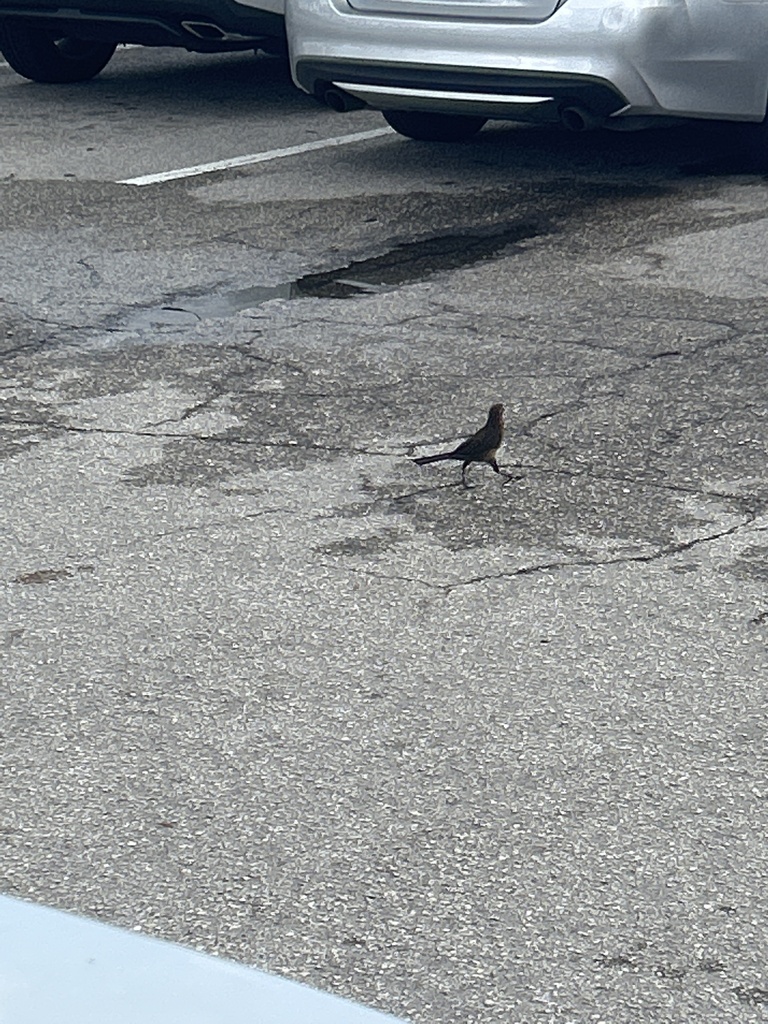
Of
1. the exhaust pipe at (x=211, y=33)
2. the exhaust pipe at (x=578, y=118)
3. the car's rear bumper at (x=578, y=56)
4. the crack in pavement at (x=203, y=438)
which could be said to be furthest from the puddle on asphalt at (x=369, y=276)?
the exhaust pipe at (x=211, y=33)

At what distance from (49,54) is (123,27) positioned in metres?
1.54

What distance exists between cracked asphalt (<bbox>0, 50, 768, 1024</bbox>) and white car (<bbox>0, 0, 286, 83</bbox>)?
1942 mm

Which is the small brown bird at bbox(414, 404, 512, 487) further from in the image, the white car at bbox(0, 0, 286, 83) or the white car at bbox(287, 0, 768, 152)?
the white car at bbox(0, 0, 286, 83)

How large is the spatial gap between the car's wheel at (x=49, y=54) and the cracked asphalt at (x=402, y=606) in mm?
3749

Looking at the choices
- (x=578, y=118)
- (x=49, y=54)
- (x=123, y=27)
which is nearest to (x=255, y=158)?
(x=123, y=27)

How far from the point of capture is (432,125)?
29.7ft

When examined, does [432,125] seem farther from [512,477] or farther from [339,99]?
[512,477]

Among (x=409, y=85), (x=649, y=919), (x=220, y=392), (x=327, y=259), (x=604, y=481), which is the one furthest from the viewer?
(x=409, y=85)

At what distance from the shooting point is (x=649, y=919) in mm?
2908

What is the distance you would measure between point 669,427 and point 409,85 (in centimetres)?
309

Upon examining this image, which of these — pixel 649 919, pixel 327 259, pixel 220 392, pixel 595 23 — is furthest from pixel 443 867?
pixel 595 23

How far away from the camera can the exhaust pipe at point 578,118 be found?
7.50 metres

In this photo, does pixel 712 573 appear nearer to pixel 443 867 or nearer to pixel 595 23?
pixel 443 867

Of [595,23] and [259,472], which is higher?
[595,23]
